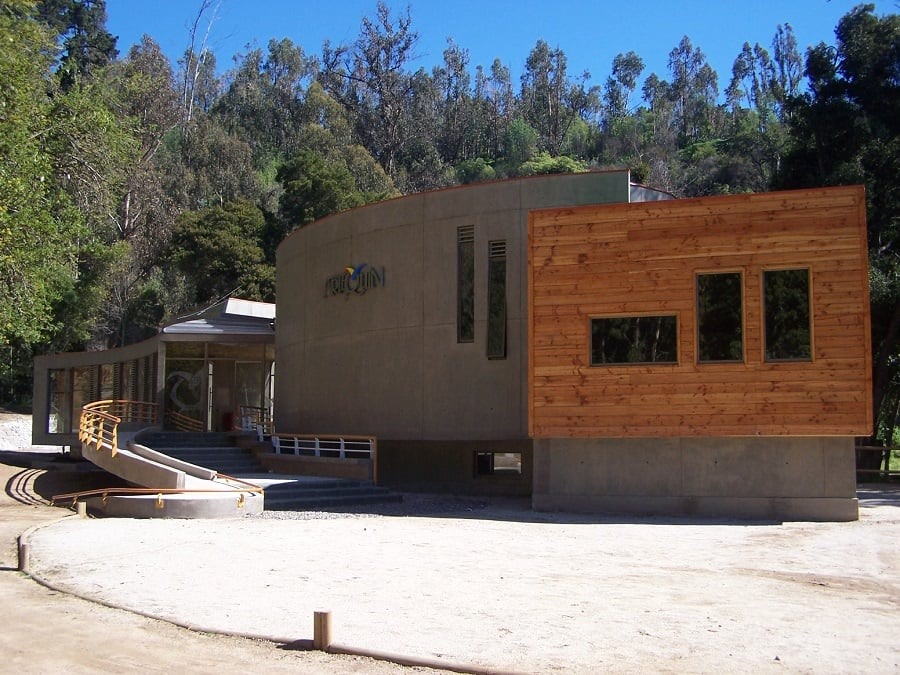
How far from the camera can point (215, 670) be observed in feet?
21.8

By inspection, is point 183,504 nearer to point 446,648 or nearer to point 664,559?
Result: point 664,559

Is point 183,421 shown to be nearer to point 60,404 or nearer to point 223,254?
point 60,404

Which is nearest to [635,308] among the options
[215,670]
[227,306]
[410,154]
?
[215,670]

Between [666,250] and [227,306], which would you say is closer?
[666,250]

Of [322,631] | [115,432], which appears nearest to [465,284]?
[115,432]

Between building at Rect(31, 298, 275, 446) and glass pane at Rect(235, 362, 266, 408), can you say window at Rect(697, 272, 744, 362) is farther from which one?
glass pane at Rect(235, 362, 266, 408)

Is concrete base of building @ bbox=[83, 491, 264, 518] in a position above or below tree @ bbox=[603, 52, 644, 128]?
below

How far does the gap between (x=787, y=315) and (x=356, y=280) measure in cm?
1192

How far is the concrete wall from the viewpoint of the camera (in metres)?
22.1

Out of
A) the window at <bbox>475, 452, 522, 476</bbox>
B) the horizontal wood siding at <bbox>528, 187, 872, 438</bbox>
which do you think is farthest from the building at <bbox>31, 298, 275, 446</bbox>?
the horizontal wood siding at <bbox>528, 187, 872, 438</bbox>

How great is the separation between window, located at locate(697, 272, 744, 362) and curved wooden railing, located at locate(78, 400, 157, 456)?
13950 mm

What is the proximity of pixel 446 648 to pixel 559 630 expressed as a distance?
3.69ft

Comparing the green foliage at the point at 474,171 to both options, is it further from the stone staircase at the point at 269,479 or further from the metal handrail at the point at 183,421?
the stone staircase at the point at 269,479

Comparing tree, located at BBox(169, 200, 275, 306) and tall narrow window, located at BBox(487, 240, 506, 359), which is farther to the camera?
tree, located at BBox(169, 200, 275, 306)
